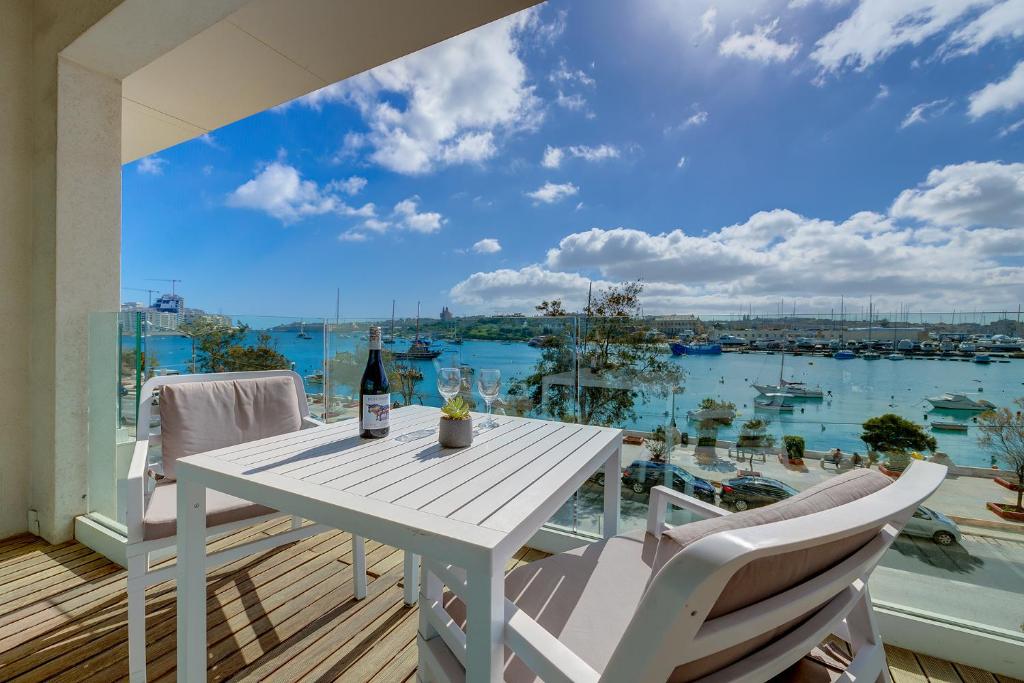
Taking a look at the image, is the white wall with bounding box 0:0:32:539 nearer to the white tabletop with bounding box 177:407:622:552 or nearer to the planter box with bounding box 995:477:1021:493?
the white tabletop with bounding box 177:407:622:552

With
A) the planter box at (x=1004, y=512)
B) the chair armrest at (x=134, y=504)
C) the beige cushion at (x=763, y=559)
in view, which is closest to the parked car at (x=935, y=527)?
the planter box at (x=1004, y=512)

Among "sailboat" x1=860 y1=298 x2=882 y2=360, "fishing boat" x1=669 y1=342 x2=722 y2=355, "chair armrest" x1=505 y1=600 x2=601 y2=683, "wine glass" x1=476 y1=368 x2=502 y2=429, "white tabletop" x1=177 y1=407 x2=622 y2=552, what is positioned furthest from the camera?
"fishing boat" x1=669 y1=342 x2=722 y2=355

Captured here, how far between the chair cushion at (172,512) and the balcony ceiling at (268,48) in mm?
2029

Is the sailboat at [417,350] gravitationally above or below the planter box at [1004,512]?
above

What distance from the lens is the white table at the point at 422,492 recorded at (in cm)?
75

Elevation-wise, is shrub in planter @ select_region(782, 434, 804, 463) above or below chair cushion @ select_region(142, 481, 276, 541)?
above

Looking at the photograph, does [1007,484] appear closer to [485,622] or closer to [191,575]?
[485,622]

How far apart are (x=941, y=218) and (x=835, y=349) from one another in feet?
8.96

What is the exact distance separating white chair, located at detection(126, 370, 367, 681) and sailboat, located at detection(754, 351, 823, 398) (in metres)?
1.85

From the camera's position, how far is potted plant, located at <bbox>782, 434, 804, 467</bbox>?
1.84 meters

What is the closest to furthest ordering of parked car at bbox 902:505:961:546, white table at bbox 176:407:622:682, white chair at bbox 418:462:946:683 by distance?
1. white chair at bbox 418:462:946:683
2. white table at bbox 176:407:622:682
3. parked car at bbox 902:505:961:546

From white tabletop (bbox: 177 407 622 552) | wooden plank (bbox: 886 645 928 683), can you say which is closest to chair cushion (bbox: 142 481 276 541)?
white tabletop (bbox: 177 407 622 552)

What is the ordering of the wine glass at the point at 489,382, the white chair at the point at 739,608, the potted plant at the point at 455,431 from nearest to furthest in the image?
the white chair at the point at 739,608 → the potted plant at the point at 455,431 → the wine glass at the point at 489,382

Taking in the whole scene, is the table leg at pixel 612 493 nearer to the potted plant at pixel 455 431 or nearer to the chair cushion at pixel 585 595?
the chair cushion at pixel 585 595
